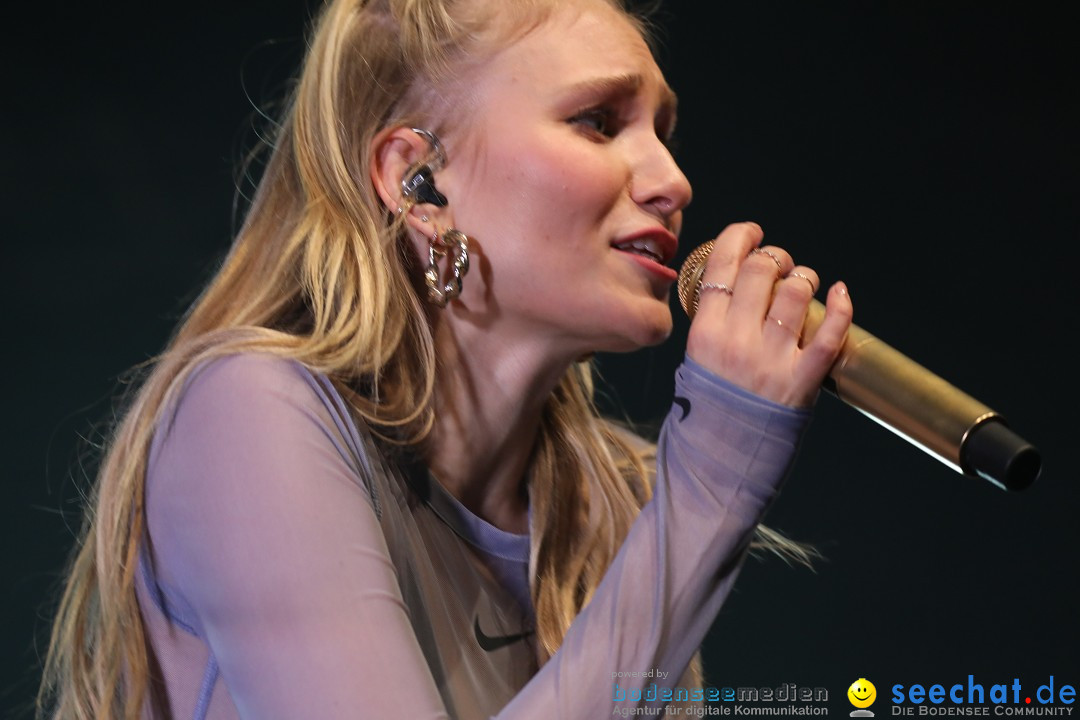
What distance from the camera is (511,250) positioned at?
1.20 metres

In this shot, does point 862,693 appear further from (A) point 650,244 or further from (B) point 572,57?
(B) point 572,57

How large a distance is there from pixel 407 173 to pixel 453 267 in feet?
0.38

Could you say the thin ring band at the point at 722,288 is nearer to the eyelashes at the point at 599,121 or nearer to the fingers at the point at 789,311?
the fingers at the point at 789,311

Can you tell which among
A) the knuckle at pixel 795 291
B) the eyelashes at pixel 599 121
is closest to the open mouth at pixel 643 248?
the eyelashes at pixel 599 121

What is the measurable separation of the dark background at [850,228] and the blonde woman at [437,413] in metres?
0.55

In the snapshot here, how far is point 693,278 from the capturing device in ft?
3.72

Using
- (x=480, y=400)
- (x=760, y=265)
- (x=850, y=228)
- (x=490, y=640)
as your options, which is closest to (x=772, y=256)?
(x=760, y=265)

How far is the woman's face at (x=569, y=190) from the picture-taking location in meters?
1.18

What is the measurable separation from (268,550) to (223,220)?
0.99 meters

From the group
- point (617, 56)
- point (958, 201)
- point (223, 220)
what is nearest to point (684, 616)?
point (617, 56)

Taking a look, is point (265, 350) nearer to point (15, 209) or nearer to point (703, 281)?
point (703, 281)

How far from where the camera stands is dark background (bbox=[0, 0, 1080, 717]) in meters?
1.80

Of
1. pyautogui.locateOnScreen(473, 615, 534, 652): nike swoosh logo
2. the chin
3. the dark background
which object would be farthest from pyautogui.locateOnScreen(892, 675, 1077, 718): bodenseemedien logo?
the chin

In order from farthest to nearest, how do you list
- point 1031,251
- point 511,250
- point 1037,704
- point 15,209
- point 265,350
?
point 1031,251
point 1037,704
point 15,209
point 511,250
point 265,350
